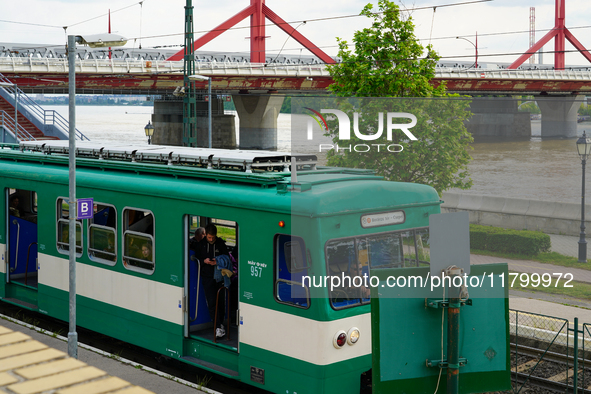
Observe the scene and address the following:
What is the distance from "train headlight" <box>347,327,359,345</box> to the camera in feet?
24.0

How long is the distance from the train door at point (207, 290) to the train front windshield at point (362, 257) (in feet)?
5.45

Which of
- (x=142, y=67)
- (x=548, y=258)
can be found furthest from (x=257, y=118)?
(x=548, y=258)

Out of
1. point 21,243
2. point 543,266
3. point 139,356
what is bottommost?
point 543,266

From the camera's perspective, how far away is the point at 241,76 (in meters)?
59.8

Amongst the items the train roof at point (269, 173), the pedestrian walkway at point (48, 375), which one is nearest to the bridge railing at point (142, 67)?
the train roof at point (269, 173)

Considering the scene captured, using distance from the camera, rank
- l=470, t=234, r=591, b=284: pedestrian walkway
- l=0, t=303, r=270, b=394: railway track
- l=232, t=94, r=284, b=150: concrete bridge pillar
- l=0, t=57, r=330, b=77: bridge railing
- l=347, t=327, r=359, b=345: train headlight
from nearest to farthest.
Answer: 1. l=347, t=327, r=359, b=345: train headlight
2. l=0, t=303, r=270, b=394: railway track
3. l=470, t=234, r=591, b=284: pedestrian walkway
4. l=0, t=57, r=330, b=77: bridge railing
5. l=232, t=94, r=284, b=150: concrete bridge pillar

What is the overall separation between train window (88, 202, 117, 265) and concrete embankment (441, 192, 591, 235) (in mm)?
15467

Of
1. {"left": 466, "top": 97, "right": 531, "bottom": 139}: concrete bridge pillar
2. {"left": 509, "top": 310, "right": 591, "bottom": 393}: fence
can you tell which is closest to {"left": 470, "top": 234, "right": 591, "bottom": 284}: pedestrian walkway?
{"left": 466, "top": 97, "right": 531, "bottom": 139}: concrete bridge pillar

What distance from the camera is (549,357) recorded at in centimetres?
1052

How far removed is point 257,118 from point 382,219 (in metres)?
63.9

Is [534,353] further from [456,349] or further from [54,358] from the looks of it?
[54,358]

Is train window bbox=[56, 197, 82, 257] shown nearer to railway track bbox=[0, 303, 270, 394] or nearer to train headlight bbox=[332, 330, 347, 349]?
railway track bbox=[0, 303, 270, 394]

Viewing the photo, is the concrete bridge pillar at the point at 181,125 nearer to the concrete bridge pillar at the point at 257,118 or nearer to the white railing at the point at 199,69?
the concrete bridge pillar at the point at 257,118

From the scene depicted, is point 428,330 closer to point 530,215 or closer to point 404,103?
point 404,103
